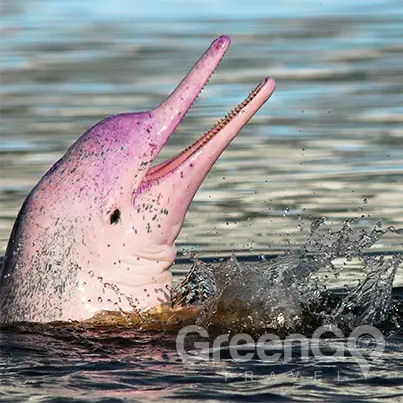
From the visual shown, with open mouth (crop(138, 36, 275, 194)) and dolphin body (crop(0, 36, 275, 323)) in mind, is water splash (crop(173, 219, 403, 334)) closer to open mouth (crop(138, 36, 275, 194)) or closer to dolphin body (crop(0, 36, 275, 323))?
dolphin body (crop(0, 36, 275, 323))

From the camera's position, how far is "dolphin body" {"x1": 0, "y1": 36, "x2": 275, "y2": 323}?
8.66 meters

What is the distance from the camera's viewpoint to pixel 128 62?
19484 mm

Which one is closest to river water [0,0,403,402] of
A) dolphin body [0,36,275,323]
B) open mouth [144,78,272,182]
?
dolphin body [0,36,275,323]

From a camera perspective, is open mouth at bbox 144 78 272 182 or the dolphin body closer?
the dolphin body

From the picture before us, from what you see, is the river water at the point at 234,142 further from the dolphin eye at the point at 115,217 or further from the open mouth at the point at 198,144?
the open mouth at the point at 198,144

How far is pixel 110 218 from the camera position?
28.8ft

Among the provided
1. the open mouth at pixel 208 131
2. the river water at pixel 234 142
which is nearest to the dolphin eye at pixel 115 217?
the open mouth at pixel 208 131

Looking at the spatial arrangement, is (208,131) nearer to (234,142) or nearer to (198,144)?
(198,144)

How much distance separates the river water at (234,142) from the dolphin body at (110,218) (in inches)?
9.3

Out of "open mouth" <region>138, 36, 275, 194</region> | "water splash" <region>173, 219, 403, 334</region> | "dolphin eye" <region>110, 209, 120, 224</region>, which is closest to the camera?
"dolphin eye" <region>110, 209, 120, 224</region>

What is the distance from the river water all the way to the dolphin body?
235mm

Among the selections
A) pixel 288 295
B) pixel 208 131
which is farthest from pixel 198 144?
pixel 288 295

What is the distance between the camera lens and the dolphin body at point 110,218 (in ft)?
28.4

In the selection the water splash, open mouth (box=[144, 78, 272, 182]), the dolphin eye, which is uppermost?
open mouth (box=[144, 78, 272, 182])
